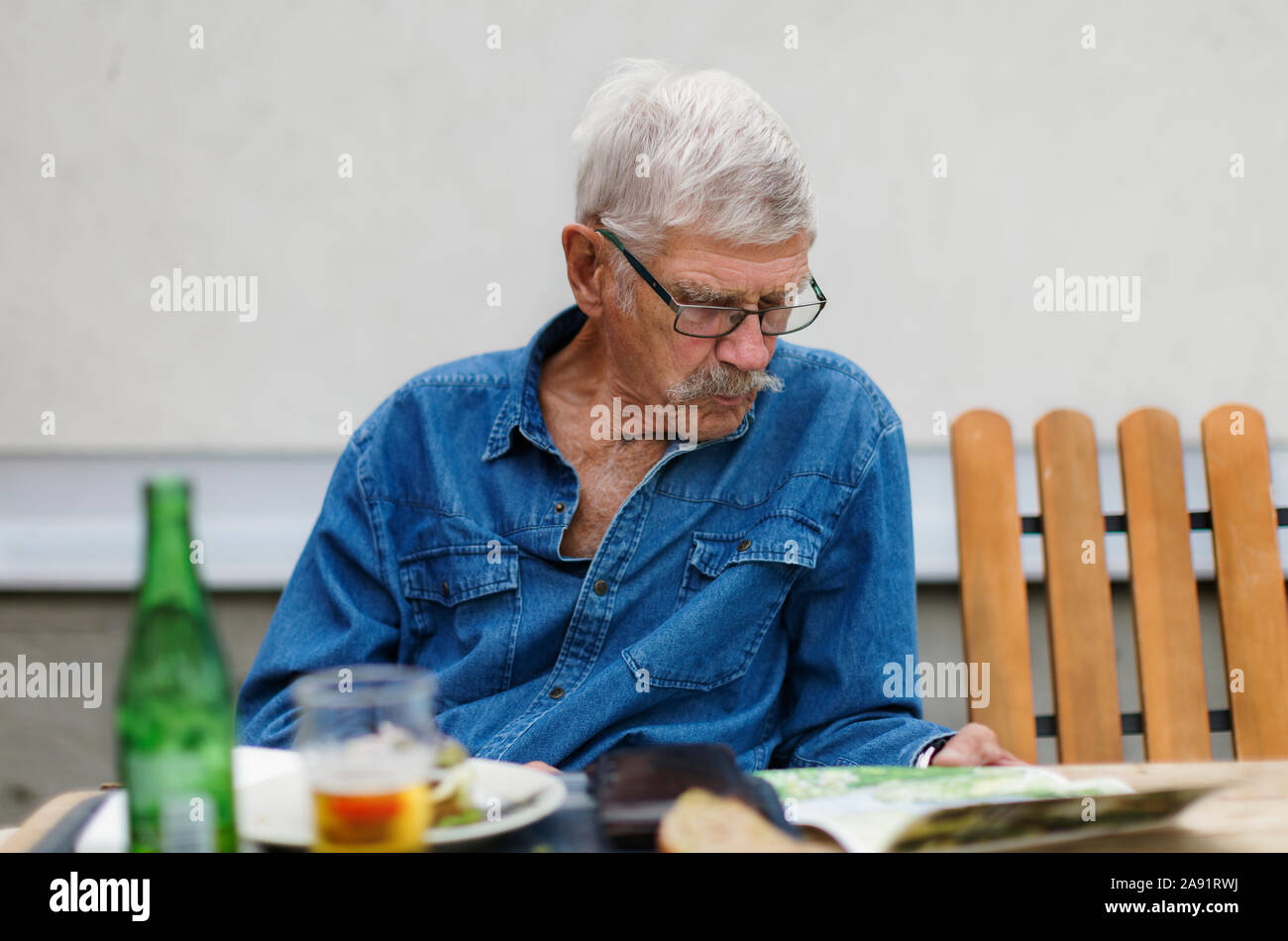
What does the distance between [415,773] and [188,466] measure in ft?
6.74

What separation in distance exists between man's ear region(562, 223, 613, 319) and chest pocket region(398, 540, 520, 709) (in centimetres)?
37

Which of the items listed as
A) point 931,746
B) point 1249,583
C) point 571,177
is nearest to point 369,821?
point 931,746

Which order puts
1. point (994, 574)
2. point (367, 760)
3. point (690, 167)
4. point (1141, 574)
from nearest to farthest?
point (367, 760) < point (690, 167) < point (994, 574) < point (1141, 574)

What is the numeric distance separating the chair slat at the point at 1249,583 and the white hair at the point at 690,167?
947mm

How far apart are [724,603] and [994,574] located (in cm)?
56

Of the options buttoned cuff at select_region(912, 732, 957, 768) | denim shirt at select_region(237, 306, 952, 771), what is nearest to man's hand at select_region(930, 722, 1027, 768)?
buttoned cuff at select_region(912, 732, 957, 768)

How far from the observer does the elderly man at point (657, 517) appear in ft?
4.59

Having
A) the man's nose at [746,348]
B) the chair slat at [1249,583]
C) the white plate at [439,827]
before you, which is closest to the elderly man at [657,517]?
the man's nose at [746,348]

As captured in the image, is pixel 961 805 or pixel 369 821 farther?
pixel 961 805

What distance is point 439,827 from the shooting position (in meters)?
0.76

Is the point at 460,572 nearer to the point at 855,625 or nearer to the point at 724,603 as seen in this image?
the point at 724,603

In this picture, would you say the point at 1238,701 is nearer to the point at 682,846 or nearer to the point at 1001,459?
the point at 1001,459

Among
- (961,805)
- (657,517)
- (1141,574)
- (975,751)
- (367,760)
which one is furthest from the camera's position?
(1141,574)

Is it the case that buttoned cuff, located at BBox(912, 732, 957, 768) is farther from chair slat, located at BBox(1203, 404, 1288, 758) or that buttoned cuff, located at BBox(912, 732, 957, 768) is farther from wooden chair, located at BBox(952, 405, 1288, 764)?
chair slat, located at BBox(1203, 404, 1288, 758)
